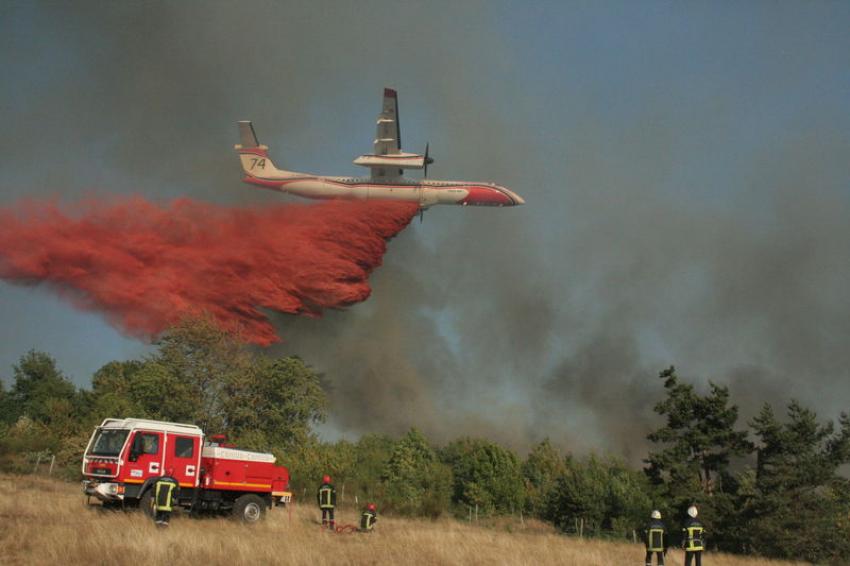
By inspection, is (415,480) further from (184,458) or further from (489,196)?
(184,458)

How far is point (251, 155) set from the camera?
5981 centimetres

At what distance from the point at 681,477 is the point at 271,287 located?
2804cm

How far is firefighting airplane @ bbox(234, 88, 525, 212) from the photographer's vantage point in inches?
2126

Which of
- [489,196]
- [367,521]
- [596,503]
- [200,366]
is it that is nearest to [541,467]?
[489,196]

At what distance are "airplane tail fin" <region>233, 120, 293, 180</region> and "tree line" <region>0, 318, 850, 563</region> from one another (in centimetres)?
1338

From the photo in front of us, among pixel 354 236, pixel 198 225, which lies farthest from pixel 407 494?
pixel 198 225

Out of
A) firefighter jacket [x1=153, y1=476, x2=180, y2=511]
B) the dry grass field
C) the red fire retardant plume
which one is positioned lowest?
the dry grass field

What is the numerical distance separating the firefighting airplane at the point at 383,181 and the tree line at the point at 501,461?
1259 cm

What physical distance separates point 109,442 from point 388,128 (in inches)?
1340

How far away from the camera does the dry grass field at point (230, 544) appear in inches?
684

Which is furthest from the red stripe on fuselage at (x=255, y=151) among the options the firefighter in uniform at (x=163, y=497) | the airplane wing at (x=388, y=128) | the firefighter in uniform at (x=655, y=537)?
the firefighter in uniform at (x=655, y=537)

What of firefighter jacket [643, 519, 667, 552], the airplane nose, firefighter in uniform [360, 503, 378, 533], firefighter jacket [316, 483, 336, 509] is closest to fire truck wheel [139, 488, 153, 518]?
firefighter jacket [316, 483, 336, 509]

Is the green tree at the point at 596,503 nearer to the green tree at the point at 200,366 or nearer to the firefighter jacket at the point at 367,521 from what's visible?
the firefighter jacket at the point at 367,521

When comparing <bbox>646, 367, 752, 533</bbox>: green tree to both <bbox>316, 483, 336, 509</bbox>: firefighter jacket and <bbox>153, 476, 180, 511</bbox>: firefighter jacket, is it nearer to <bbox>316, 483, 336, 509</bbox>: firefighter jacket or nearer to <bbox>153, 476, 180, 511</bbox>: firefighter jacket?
<bbox>316, 483, 336, 509</bbox>: firefighter jacket
